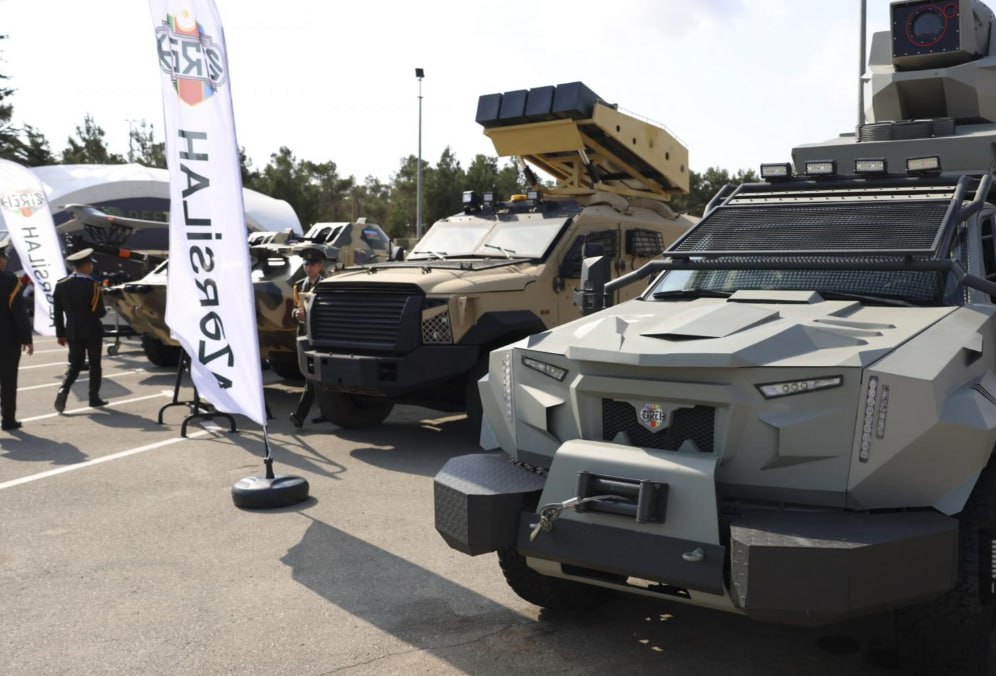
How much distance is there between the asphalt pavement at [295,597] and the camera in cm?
403

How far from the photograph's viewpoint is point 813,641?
4168 mm

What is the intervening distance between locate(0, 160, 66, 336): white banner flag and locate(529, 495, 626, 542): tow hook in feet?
35.8

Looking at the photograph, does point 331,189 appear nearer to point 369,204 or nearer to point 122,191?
point 369,204

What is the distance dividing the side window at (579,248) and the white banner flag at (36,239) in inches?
296

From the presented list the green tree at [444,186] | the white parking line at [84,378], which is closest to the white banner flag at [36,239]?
the white parking line at [84,378]

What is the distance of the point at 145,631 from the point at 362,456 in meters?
3.82

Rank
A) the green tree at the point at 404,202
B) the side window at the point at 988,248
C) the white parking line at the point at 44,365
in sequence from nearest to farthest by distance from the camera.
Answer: the side window at the point at 988,248, the white parking line at the point at 44,365, the green tree at the point at 404,202

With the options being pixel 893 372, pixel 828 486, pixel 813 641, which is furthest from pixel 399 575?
pixel 893 372

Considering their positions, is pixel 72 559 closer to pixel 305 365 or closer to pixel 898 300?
pixel 305 365

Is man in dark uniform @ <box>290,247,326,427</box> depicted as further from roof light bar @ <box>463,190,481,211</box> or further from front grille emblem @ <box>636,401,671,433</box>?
front grille emblem @ <box>636,401,671,433</box>

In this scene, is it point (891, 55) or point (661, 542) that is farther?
point (891, 55)

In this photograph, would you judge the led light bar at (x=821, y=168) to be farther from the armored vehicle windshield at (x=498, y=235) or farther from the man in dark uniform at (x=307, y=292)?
the man in dark uniform at (x=307, y=292)

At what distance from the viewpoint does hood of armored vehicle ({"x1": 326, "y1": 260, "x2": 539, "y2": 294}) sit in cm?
785

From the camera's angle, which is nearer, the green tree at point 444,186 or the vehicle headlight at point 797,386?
the vehicle headlight at point 797,386
